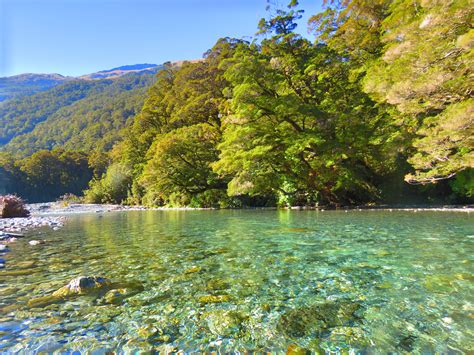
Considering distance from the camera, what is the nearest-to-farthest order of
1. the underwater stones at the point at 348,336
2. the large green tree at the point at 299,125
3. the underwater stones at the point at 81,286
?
the underwater stones at the point at 348,336, the underwater stones at the point at 81,286, the large green tree at the point at 299,125

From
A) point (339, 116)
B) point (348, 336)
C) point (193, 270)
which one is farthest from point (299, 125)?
point (348, 336)

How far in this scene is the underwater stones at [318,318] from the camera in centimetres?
233

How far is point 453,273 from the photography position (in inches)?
139

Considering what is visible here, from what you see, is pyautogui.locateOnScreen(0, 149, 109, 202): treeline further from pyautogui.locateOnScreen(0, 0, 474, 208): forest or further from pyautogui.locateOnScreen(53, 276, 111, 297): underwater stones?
pyautogui.locateOnScreen(53, 276, 111, 297): underwater stones

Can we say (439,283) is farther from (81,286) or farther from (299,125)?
(299,125)

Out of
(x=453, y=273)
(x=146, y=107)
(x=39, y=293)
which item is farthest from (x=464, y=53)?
(x=146, y=107)

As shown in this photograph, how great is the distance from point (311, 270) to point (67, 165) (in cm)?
6998

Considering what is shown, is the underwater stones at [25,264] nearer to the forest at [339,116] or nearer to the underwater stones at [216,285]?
the underwater stones at [216,285]

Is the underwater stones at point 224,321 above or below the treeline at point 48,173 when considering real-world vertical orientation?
below

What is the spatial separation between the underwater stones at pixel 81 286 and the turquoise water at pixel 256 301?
183 millimetres

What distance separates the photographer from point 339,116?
14844 millimetres

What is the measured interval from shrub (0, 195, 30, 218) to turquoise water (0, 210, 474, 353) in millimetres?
10627

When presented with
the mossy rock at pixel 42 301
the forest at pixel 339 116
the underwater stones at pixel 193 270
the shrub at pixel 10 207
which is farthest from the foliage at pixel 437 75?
the shrub at pixel 10 207

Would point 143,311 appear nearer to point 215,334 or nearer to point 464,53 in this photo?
point 215,334
